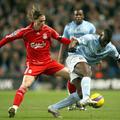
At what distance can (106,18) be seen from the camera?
26266 mm

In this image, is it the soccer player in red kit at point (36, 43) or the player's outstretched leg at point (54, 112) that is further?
the soccer player in red kit at point (36, 43)

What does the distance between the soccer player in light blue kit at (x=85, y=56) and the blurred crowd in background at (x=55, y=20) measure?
10.9 m

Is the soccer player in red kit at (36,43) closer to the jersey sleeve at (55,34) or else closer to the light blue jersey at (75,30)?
the jersey sleeve at (55,34)

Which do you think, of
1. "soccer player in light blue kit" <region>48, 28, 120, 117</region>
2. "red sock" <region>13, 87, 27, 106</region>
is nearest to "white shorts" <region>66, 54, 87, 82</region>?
"soccer player in light blue kit" <region>48, 28, 120, 117</region>

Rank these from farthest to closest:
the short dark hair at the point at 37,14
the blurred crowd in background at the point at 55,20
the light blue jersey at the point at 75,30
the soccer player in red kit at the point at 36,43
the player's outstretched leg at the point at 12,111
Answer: the blurred crowd in background at the point at 55,20, the light blue jersey at the point at 75,30, the soccer player in red kit at the point at 36,43, the short dark hair at the point at 37,14, the player's outstretched leg at the point at 12,111

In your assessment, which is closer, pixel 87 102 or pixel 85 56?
pixel 87 102

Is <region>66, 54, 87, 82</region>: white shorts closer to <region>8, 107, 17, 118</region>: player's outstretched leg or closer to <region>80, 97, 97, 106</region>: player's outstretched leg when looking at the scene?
<region>80, 97, 97, 106</region>: player's outstretched leg

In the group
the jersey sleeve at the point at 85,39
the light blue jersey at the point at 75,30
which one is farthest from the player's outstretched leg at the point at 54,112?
the light blue jersey at the point at 75,30

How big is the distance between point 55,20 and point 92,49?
44.3ft

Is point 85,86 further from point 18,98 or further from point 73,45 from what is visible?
point 18,98

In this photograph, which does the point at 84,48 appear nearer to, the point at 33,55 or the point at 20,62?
the point at 33,55

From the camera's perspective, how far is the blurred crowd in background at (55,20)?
24.4 meters

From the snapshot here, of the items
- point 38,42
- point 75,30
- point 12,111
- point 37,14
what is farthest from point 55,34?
point 75,30

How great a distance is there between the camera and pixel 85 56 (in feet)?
41.9
